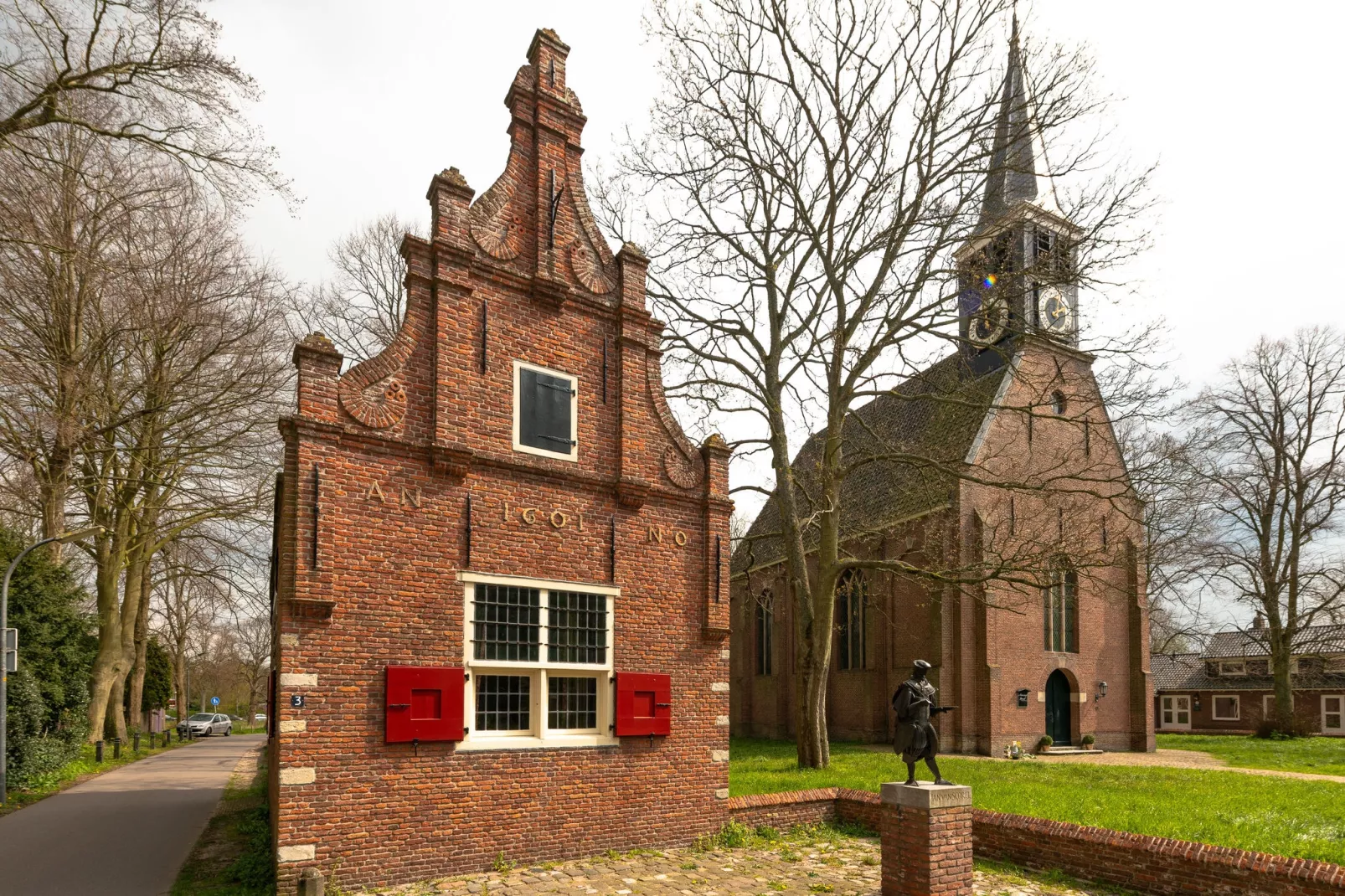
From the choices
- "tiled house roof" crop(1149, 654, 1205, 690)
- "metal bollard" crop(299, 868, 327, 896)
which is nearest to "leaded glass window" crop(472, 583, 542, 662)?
"metal bollard" crop(299, 868, 327, 896)

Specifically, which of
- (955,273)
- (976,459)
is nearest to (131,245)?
(955,273)

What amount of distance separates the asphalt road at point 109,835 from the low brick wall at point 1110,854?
7.85 meters

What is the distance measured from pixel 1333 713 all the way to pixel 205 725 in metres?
54.4

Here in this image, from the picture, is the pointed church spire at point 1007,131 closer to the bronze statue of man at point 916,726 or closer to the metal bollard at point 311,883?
the bronze statue of man at point 916,726

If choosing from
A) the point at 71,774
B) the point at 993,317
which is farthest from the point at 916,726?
the point at 71,774

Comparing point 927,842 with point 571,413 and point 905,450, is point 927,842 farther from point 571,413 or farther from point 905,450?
point 905,450

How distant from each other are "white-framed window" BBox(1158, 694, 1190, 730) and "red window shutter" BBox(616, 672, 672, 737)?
4555cm

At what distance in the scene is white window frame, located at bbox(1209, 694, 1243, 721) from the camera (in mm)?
42906

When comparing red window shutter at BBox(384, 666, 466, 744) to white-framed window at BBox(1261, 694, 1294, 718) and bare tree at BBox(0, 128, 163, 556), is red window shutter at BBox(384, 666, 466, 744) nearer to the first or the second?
bare tree at BBox(0, 128, 163, 556)

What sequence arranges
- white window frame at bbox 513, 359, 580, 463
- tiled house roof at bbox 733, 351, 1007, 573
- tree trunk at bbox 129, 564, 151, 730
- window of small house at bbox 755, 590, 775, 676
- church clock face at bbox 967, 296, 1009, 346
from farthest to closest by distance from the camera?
window of small house at bbox 755, 590, 775, 676, tree trunk at bbox 129, 564, 151, 730, tiled house roof at bbox 733, 351, 1007, 573, church clock face at bbox 967, 296, 1009, 346, white window frame at bbox 513, 359, 580, 463

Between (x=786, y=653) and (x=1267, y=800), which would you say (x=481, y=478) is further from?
(x=786, y=653)

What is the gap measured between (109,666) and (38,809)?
9.90 metres

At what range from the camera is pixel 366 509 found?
961 cm

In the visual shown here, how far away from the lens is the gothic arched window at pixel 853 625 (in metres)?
28.4
